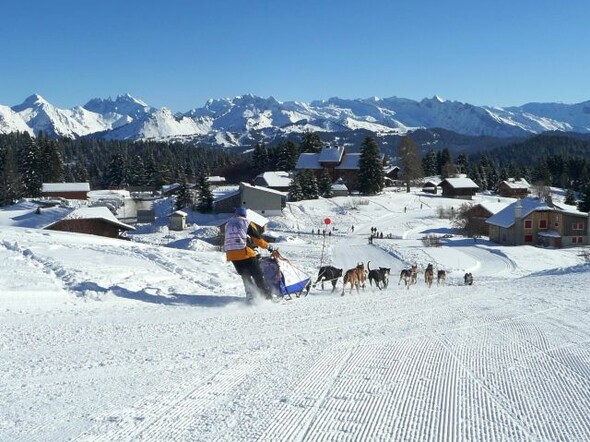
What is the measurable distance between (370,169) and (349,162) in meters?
14.4

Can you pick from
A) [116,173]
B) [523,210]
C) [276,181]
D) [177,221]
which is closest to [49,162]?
[116,173]

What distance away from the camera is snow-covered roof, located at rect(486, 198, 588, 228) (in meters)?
53.9

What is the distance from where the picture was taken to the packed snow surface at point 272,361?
4.35 metres

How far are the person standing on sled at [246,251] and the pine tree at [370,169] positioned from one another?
72938 millimetres

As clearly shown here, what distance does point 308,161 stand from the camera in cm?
9462

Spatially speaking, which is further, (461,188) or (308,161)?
(308,161)

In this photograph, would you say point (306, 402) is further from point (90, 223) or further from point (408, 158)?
point (408, 158)

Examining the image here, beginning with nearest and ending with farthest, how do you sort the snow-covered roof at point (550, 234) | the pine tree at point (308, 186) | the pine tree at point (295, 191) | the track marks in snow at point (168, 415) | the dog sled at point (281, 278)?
the track marks in snow at point (168, 415) < the dog sled at point (281, 278) < the snow-covered roof at point (550, 234) < the pine tree at point (295, 191) < the pine tree at point (308, 186)

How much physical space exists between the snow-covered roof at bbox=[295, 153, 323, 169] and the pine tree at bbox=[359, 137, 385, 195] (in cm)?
1197

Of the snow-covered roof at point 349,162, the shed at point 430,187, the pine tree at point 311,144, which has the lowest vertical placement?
the shed at point 430,187

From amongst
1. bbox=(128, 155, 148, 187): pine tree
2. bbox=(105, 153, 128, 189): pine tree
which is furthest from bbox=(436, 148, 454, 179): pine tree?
bbox=(105, 153, 128, 189): pine tree

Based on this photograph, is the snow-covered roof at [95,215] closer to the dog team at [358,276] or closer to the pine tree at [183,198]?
the dog team at [358,276]

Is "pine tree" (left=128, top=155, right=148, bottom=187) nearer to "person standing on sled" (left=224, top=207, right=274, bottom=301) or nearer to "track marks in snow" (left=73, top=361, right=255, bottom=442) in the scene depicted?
"person standing on sled" (left=224, top=207, right=274, bottom=301)

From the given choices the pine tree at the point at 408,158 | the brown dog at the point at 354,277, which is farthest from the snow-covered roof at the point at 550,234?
the brown dog at the point at 354,277
